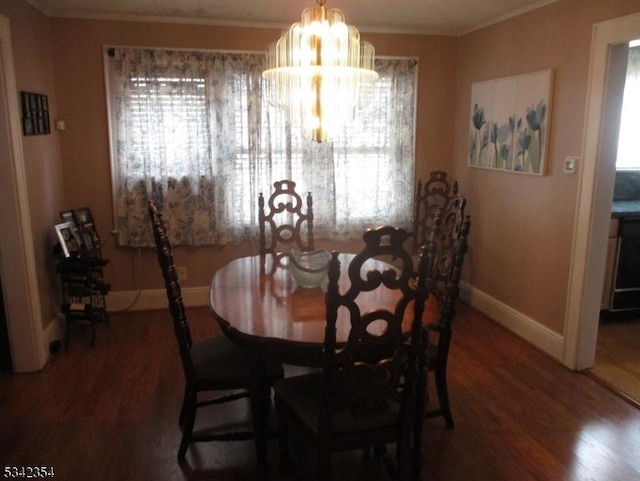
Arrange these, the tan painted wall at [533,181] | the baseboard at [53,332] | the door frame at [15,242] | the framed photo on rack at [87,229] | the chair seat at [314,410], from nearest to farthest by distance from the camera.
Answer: the chair seat at [314,410] → the door frame at [15,242] → the tan painted wall at [533,181] → the baseboard at [53,332] → the framed photo on rack at [87,229]

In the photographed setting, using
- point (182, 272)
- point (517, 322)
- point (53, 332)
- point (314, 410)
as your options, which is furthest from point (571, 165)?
point (53, 332)

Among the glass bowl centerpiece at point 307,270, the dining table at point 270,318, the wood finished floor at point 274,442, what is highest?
the glass bowl centerpiece at point 307,270

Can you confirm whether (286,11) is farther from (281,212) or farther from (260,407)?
(260,407)

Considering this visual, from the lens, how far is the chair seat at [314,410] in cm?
190

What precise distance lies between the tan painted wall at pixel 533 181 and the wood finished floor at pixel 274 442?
0.55 meters

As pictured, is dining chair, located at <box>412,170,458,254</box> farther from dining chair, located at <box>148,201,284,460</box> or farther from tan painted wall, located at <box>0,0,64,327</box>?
tan painted wall, located at <box>0,0,64,327</box>

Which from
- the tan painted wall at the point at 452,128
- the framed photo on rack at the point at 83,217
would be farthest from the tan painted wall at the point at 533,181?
the framed photo on rack at the point at 83,217

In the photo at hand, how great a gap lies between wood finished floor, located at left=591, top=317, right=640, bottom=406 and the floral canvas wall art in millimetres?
1367

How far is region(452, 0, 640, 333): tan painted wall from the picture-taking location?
326 centimetres

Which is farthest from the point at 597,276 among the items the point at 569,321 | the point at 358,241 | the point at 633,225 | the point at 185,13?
the point at 185,13

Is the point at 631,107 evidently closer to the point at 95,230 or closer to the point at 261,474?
the point at 261,474

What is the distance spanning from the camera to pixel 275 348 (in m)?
2.03

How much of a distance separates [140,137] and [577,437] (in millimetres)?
3668

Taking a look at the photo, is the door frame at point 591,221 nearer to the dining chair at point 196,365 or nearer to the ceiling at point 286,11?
the ceiling at point 286,11
